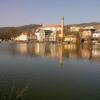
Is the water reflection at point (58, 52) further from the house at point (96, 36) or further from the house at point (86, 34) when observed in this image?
the house at point (96, 36)

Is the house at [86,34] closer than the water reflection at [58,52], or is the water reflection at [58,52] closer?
the water reflection at [58,52]

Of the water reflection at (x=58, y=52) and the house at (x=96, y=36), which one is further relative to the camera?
the house at (x=96, y=36)

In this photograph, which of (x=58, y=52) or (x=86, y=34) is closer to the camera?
(x=58, y=52)

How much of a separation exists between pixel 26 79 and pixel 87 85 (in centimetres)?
182

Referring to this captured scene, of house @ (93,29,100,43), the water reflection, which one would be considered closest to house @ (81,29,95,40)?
house @ (93,29,100,43)

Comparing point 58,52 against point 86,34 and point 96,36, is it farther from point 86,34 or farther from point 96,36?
point 96,36

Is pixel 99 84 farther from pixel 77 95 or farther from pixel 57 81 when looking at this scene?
pixel 77 95

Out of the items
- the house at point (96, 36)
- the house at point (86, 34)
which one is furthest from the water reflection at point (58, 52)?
the house at point (96, 36)

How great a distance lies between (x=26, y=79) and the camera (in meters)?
8.10

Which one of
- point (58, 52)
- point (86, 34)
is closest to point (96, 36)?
point (86, 34)

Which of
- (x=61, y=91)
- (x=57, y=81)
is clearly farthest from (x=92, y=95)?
(x=57, y=81)

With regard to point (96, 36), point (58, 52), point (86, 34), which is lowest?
point (96, 36)

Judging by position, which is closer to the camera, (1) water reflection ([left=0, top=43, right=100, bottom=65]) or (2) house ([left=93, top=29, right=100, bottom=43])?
(1) water reflection ([left=0, top=43, right=100, bottom=65])

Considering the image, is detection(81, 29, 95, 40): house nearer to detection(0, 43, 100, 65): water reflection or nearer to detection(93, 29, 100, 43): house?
detection(93, 29, 100, 43): house
